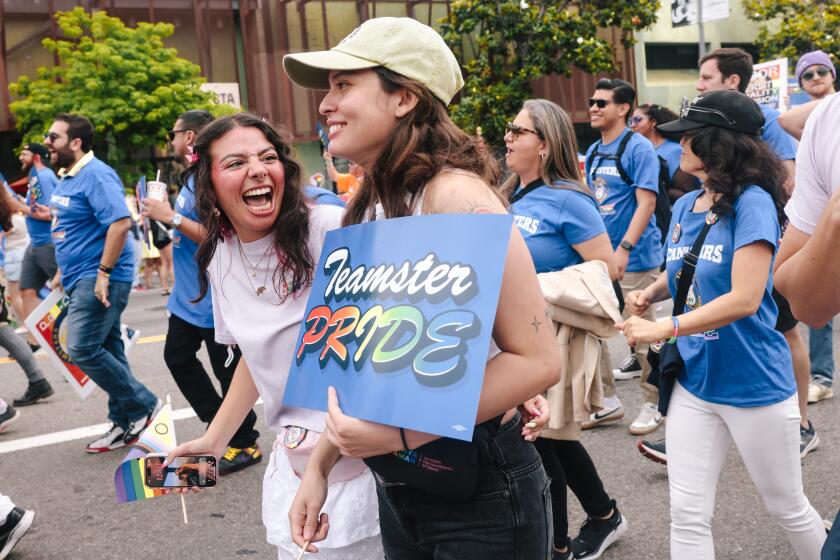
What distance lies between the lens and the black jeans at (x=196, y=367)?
4793mm

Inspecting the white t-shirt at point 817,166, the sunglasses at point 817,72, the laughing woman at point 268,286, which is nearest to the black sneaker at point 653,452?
the laughing woman at point 268,286

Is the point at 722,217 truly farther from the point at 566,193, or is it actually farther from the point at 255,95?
the point at 255,95

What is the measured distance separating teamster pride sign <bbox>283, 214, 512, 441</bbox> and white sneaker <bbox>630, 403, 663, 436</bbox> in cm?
353

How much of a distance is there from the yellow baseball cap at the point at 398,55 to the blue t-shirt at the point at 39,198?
22.0 feet

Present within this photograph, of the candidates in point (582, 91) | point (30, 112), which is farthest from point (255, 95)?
point (582, 91)

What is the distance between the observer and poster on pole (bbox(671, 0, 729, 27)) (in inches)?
669

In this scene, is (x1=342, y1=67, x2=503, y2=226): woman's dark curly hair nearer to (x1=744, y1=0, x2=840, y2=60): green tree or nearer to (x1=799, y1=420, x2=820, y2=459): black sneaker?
(x1=799, y1=420, x2=820, y2=459): black sneaker

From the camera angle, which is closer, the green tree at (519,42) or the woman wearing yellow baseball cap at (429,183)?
the woman wearing yellow baseball cap at (429,183)

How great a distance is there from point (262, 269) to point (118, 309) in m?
3.47

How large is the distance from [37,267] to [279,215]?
6614mm

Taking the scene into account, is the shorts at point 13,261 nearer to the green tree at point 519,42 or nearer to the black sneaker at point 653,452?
the black sneaker at point 653,452

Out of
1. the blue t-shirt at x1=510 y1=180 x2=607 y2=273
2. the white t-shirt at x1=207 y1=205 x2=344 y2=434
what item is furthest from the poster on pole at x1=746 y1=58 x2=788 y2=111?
the white t-shirt at x1=207 y1=205 x2=344 y2=434

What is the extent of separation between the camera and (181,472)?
2303 mm

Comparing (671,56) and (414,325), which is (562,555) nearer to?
(414,325)
